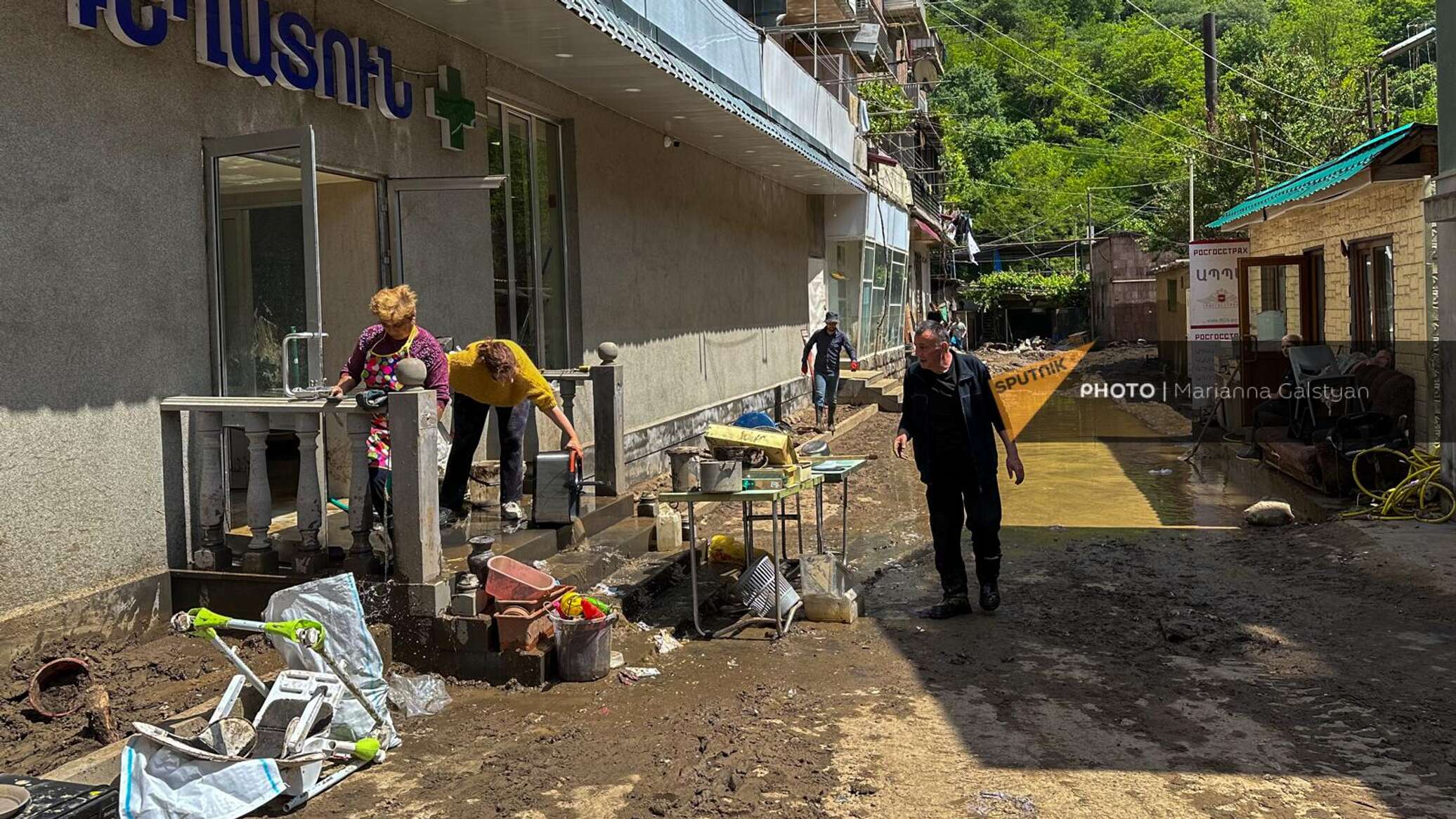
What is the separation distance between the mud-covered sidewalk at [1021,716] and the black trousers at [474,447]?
4.33 ft

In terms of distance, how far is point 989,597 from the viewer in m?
7.03

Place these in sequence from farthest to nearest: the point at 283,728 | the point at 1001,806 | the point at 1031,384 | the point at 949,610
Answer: the point at 1031,384 < the point at 949,610 < the point at 283,728 < the point at 1001,806

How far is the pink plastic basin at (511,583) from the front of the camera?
18.9 feet

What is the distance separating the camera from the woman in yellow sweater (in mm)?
6988

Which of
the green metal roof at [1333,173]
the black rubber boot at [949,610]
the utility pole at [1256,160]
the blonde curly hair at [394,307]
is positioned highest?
the utility pole at [1256,160]

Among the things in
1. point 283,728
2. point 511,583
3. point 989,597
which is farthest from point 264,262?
point 989,597

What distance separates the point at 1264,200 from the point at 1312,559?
7632mm

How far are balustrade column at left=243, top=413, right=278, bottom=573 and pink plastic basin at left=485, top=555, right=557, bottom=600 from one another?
3.74 feet

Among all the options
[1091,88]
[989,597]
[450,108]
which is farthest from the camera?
[1091,88]

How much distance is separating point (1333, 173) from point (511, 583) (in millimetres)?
9595

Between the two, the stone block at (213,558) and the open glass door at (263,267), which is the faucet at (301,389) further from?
the stone block at (213,558)

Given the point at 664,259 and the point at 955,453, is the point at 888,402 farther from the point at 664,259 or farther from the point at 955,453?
the point at 955,453

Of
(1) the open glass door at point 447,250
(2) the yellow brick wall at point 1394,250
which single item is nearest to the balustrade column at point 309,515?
(1) the open glass door at point 447,250

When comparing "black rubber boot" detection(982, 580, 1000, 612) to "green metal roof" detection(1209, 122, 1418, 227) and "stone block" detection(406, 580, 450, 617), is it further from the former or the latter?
"green metal roof" detection(1209, 122, 1418, 227)
